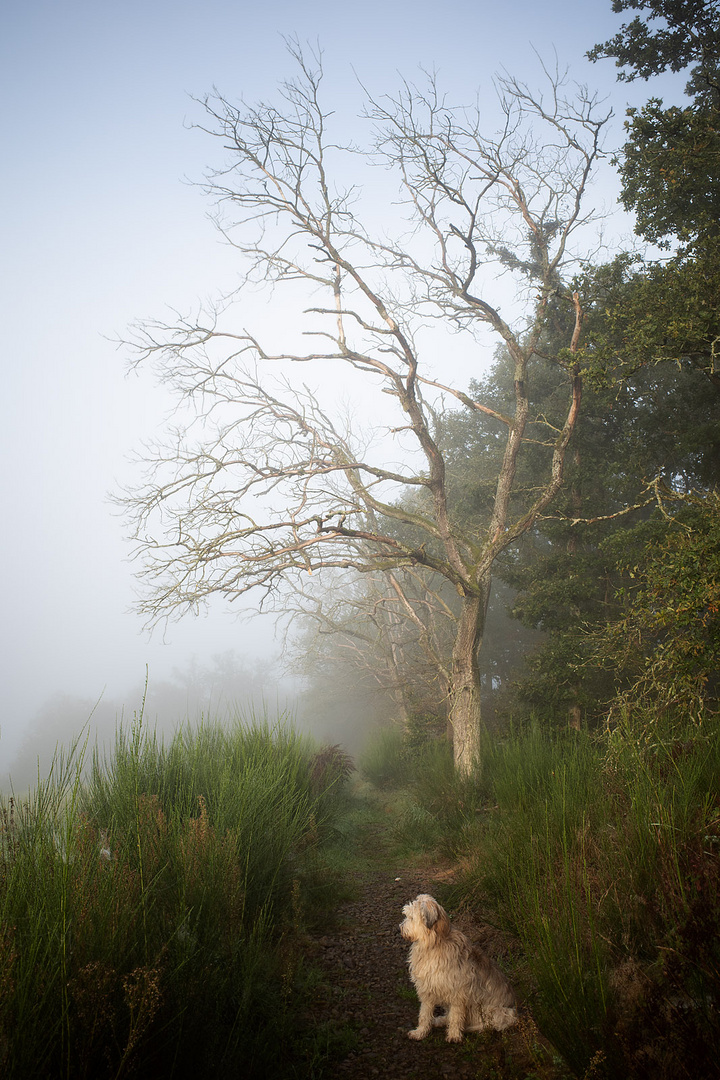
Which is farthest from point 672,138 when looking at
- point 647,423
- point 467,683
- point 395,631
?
point 395,631

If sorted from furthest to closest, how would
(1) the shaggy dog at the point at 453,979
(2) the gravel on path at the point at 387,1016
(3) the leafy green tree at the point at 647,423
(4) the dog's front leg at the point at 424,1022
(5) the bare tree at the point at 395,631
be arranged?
(5) the bare tree at the point at 395,631 → (3) the leafy green tree at the point at 647,423 → (4) the dog's front leg at the point at 424,1022 → (1) the shaggy dog at the point at 453,979 → (2) the gravel on path at the point at 387,1016

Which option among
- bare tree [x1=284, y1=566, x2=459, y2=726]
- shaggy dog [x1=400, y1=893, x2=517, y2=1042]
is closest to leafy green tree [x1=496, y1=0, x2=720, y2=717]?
bare tree [x1=284, y1=566, x2=459, y2=726]

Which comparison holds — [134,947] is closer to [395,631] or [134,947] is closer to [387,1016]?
[387,1016]

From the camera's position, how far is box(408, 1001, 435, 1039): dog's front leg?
3.12 m

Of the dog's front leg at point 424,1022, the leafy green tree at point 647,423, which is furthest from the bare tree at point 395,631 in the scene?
the dog's front leg at point 424,1022

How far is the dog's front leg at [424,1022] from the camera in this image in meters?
3.12

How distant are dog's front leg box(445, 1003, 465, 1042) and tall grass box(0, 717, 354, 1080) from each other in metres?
0.86

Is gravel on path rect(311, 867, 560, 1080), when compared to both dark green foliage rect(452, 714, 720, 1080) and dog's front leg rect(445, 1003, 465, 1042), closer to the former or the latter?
dog's front leg rect(445, 1003, 465, 1042)

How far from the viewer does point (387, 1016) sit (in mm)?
3404

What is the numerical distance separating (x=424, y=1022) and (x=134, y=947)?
196cm

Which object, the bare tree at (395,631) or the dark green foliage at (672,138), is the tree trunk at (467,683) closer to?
the bare tree at (395,631)

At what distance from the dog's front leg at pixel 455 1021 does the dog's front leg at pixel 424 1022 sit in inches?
5.1

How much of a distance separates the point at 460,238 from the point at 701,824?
9835 millimetres

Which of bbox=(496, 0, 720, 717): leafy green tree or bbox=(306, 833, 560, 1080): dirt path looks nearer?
bbox=(306, 833, 560, 1080): dirt path
